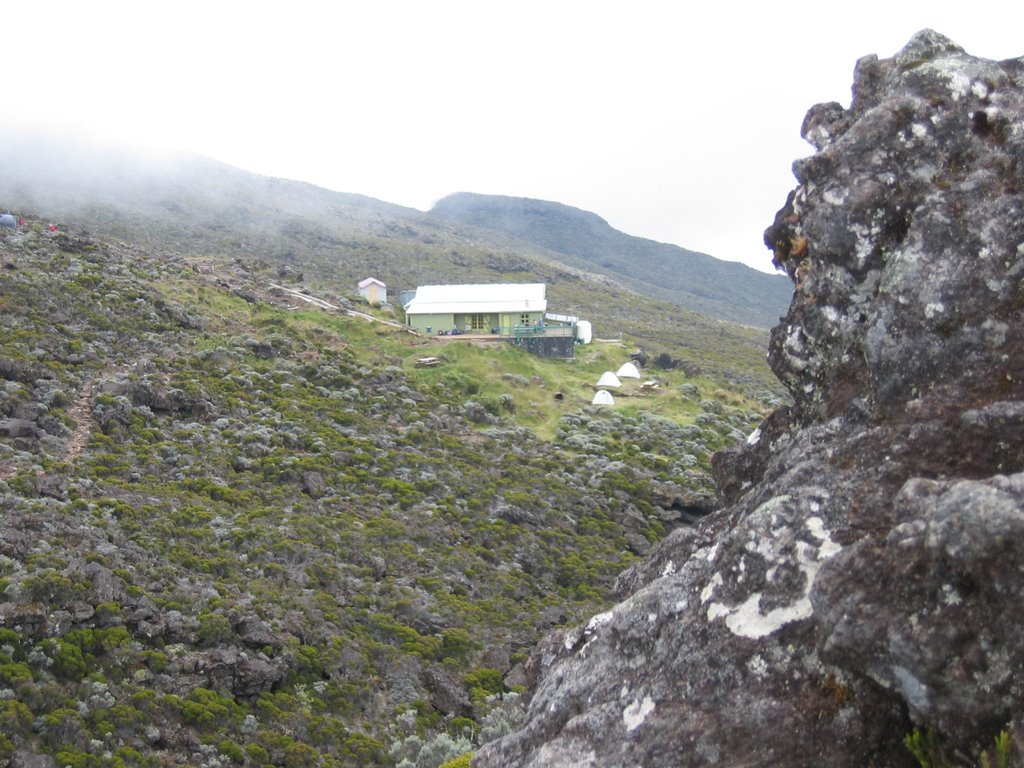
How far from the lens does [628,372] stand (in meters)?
43.1

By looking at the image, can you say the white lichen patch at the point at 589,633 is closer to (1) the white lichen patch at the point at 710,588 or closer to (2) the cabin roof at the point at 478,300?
(1) the white lichen patch at the point at 710,588

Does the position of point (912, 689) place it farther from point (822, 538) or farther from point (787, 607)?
point (822, 538)

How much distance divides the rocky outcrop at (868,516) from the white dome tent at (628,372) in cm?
3449

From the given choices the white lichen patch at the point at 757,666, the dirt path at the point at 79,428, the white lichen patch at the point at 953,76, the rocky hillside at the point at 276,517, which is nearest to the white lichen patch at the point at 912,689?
the white lichen patch at the point at 757,666

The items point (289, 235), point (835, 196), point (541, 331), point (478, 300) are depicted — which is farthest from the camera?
point (289, 235)

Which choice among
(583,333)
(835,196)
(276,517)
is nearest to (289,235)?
(583,333)

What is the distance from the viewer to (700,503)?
27.7 meters

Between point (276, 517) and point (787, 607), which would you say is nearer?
point (787, 607)

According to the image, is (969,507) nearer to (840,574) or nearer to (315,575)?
(840,574)

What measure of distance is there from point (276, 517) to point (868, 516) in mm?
16804

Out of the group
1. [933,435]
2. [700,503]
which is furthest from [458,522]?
[933,435]

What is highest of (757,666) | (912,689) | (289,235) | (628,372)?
(289,235)

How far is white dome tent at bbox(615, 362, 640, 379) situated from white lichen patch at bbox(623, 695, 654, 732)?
3733cm

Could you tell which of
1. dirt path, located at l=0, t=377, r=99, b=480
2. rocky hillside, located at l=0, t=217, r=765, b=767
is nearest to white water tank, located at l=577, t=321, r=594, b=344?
rocky hillside, located at l=0, t=217, r=765, b=767
